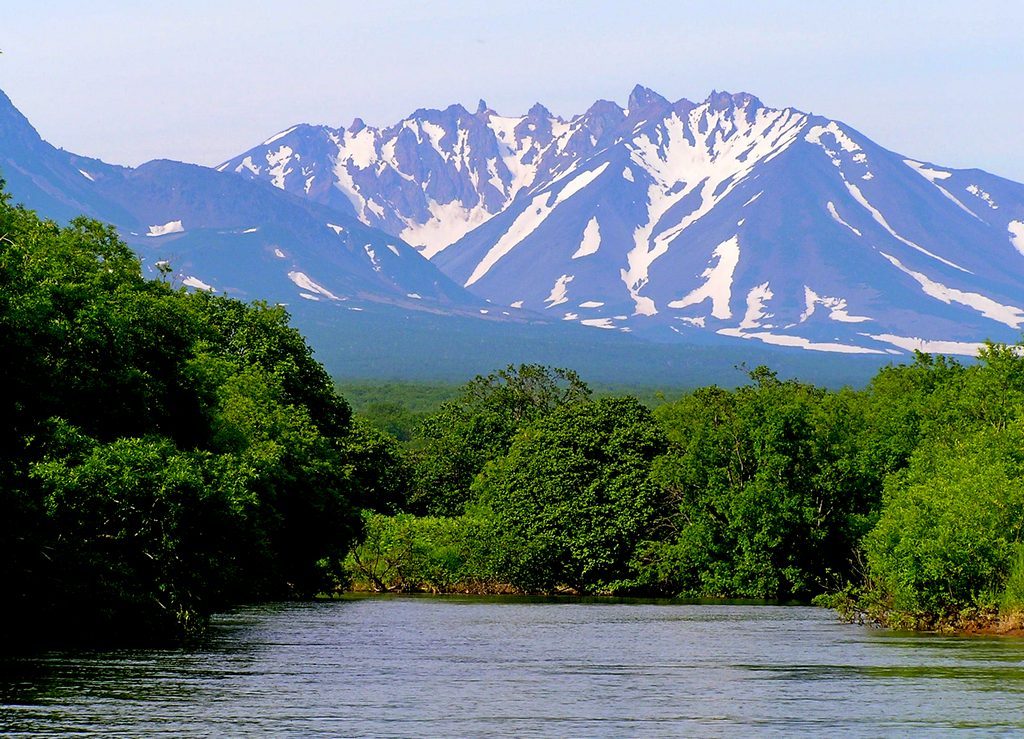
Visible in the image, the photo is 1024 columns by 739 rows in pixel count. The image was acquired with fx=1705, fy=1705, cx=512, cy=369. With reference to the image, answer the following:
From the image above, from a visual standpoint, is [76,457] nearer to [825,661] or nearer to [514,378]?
[825,661]

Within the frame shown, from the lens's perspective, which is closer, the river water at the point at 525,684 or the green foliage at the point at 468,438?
the river water at the point at 525,684

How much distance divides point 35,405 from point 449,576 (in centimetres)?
6181

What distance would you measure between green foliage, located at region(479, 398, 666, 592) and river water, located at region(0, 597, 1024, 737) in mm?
34008

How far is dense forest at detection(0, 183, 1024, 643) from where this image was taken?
157 ft

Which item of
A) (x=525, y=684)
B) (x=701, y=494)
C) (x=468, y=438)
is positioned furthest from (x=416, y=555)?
(x=525, y=684)

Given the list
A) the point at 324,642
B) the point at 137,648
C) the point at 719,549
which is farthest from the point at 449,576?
the point at 137,648

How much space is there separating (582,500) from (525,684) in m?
57.9

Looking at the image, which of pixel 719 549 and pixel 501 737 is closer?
pixel 501 737

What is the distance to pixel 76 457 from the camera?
47.6 m

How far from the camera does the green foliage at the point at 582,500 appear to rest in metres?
98.9

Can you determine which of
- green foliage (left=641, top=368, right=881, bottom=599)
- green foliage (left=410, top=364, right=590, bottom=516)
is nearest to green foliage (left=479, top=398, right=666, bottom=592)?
green foliage (left=641, top=368, right=881, bottom=599)

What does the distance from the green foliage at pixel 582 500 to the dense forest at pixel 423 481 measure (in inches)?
5.6

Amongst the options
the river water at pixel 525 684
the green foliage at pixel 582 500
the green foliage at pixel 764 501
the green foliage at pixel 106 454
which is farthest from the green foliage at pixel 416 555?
the river water at pixel 525 684

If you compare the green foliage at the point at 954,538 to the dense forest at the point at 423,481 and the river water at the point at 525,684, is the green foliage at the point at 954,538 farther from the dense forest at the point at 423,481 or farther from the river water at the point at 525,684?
the river water at the point at 525,684
